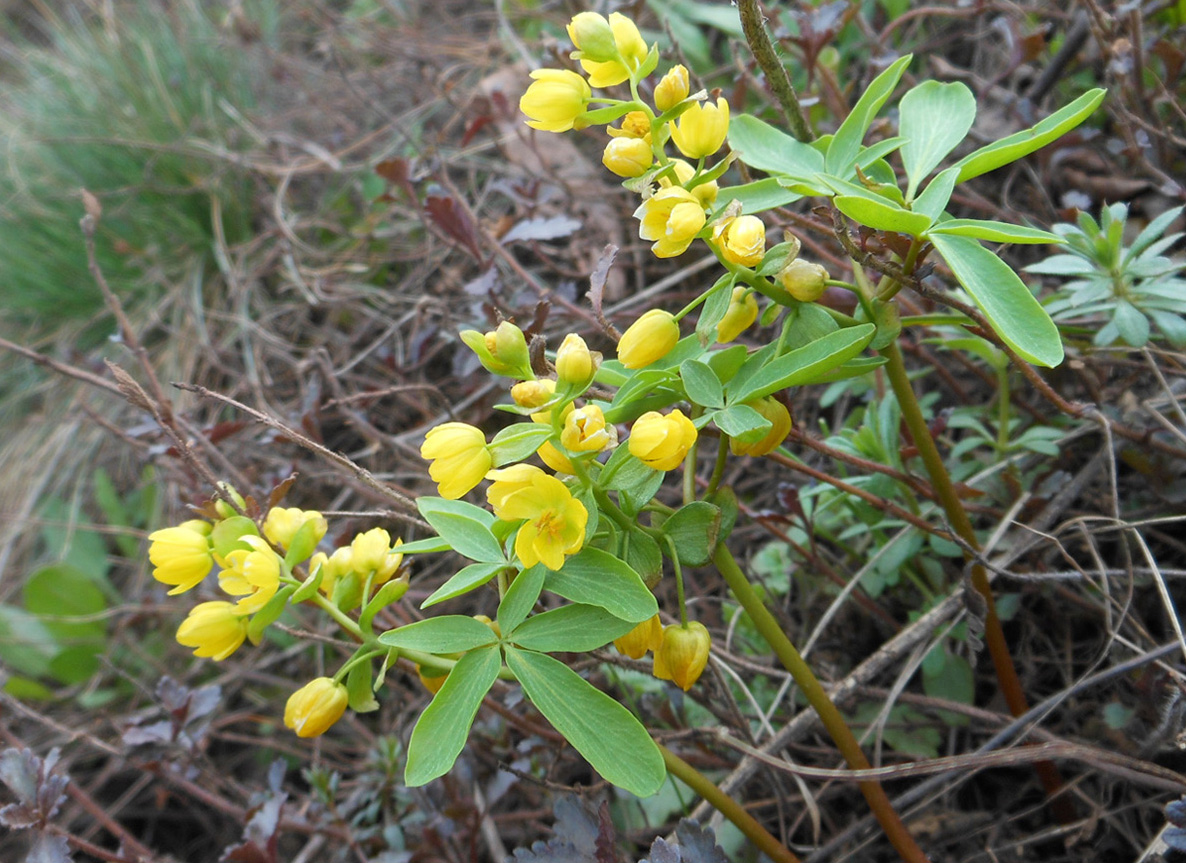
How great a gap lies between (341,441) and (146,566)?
2.69ft

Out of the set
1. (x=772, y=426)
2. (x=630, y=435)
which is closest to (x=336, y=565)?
(x=630, y=435)

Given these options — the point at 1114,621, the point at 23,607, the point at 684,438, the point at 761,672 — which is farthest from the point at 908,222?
the point at 23,607

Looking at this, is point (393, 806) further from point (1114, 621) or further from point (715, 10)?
point (715, 10)

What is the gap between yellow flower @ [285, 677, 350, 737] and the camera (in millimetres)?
898

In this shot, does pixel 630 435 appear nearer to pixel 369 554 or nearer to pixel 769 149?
pixel 369 554

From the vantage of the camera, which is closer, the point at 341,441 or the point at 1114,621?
the point at 1114,621

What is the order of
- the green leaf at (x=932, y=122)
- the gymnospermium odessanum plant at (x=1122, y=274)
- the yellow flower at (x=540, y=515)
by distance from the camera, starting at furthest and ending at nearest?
the gymnospermium odessanum plant at (x=1122, y=274)
the green leaf at (x=932, y=122)
the yellow flower at (x=540, y=515)

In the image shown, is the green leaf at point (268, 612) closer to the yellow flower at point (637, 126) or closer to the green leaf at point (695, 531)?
the green leaf at point (695, 531)

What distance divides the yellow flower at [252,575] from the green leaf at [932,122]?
845 mm

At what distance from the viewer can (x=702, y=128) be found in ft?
2.94

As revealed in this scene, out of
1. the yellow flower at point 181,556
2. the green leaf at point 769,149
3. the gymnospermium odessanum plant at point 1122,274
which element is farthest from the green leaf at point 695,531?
the gymnospermium odessanum plant at point 1122,274

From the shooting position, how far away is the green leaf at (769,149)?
1.01 m

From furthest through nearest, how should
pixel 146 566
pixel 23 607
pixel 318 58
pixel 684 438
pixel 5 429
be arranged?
pixel 318 58 < pixel 5 429 < pixel 23 607 < pixel 146 566 < pixel 684 438

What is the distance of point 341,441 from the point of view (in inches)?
96.7
